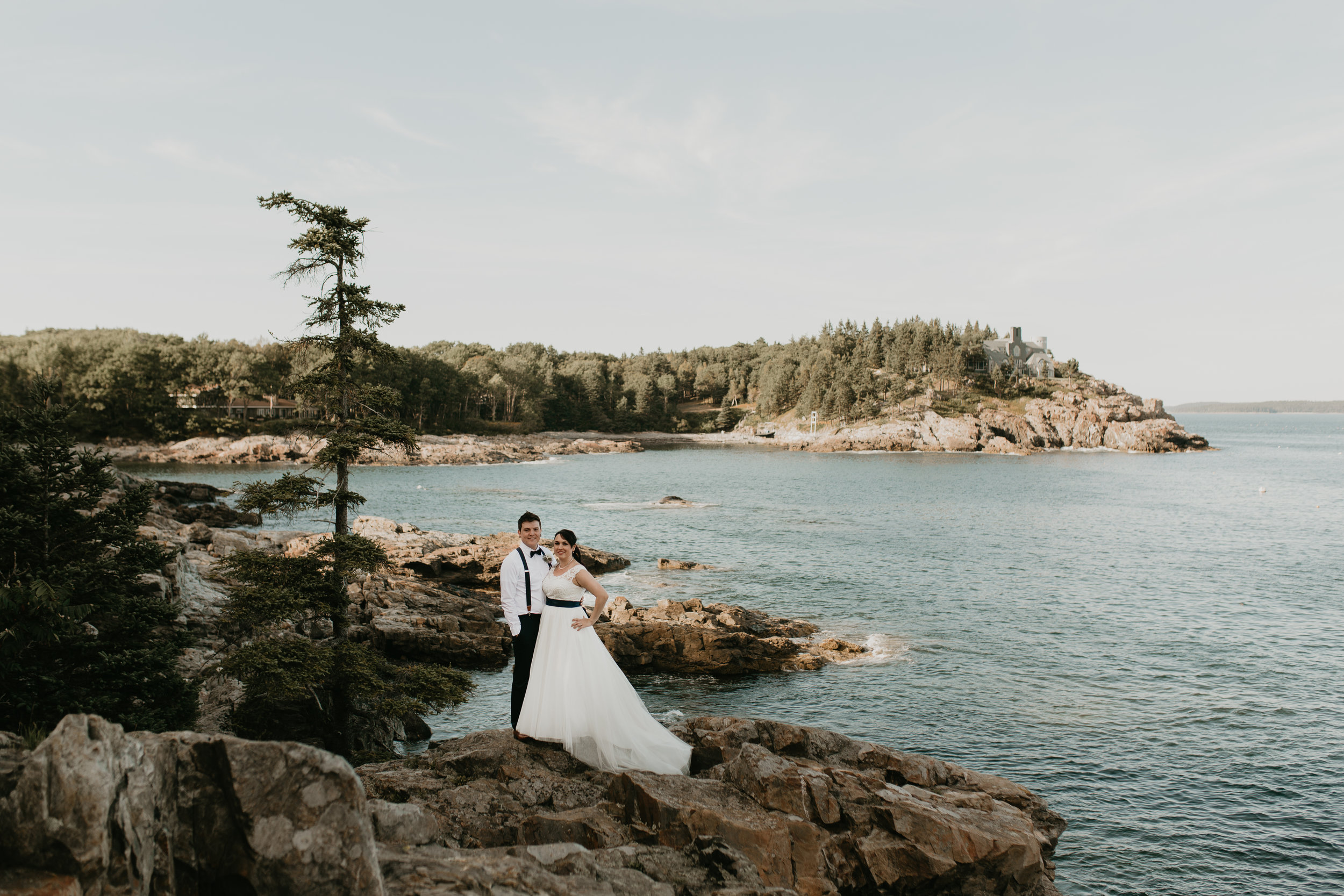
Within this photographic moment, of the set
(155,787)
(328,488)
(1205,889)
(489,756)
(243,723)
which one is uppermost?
(328,488)

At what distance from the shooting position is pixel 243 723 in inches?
642

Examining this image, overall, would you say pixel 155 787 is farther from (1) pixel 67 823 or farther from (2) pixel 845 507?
(2) pixel 845 507

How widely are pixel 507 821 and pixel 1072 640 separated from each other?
28.2 metres

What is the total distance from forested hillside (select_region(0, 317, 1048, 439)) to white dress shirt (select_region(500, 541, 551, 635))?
7440cm

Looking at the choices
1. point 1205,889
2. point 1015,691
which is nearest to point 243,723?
point 1205,889

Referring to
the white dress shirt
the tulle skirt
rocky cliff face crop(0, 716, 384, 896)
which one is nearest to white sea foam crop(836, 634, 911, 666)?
the tulle skirt

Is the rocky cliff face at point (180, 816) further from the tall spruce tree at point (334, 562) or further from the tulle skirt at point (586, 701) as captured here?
the tall spruce tree at point (334, 562)

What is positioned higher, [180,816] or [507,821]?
[180,816]

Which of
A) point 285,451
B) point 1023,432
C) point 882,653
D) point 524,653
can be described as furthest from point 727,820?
point 1023,432

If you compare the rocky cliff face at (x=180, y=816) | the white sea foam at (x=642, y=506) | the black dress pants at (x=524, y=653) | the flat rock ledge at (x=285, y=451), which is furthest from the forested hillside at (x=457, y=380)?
the rocky cliff face at (x=180, y=816)

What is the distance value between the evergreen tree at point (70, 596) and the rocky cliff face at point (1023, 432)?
139556mm

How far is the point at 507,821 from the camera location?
356 inches

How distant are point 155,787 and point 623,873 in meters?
4.07

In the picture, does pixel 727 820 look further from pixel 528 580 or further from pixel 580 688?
pixel 528 580
